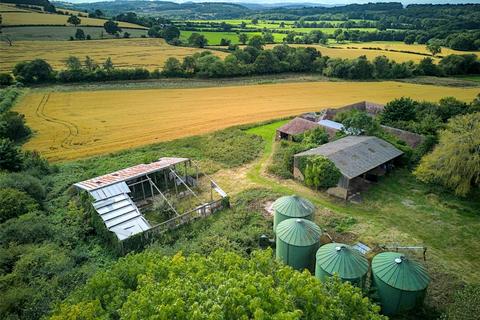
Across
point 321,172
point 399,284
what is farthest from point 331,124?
point 399,284

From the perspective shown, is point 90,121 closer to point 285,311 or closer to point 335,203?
point 335,203

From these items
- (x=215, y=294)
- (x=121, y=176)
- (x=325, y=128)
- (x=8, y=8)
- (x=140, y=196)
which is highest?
(x=8, y=8)

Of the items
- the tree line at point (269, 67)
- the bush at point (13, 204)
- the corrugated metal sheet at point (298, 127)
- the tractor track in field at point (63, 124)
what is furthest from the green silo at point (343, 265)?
the tree line at point (269, 67)

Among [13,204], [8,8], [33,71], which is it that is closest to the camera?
[13,204]

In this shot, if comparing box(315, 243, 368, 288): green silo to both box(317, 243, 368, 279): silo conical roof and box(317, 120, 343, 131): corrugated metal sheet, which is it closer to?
box(317, 243, 368, 279): silo conical roof

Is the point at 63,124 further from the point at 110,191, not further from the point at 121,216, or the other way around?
the point at 121,216

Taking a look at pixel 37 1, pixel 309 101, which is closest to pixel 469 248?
pixel 309 101

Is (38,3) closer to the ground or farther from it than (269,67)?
farther from it

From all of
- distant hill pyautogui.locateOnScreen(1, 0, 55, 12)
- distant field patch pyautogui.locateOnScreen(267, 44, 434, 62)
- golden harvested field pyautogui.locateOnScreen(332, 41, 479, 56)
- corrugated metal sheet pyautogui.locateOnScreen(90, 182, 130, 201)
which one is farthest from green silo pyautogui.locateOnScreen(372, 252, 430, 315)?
distant hill pyautogui.locateOnScreen(1, 0, 55, 12)
